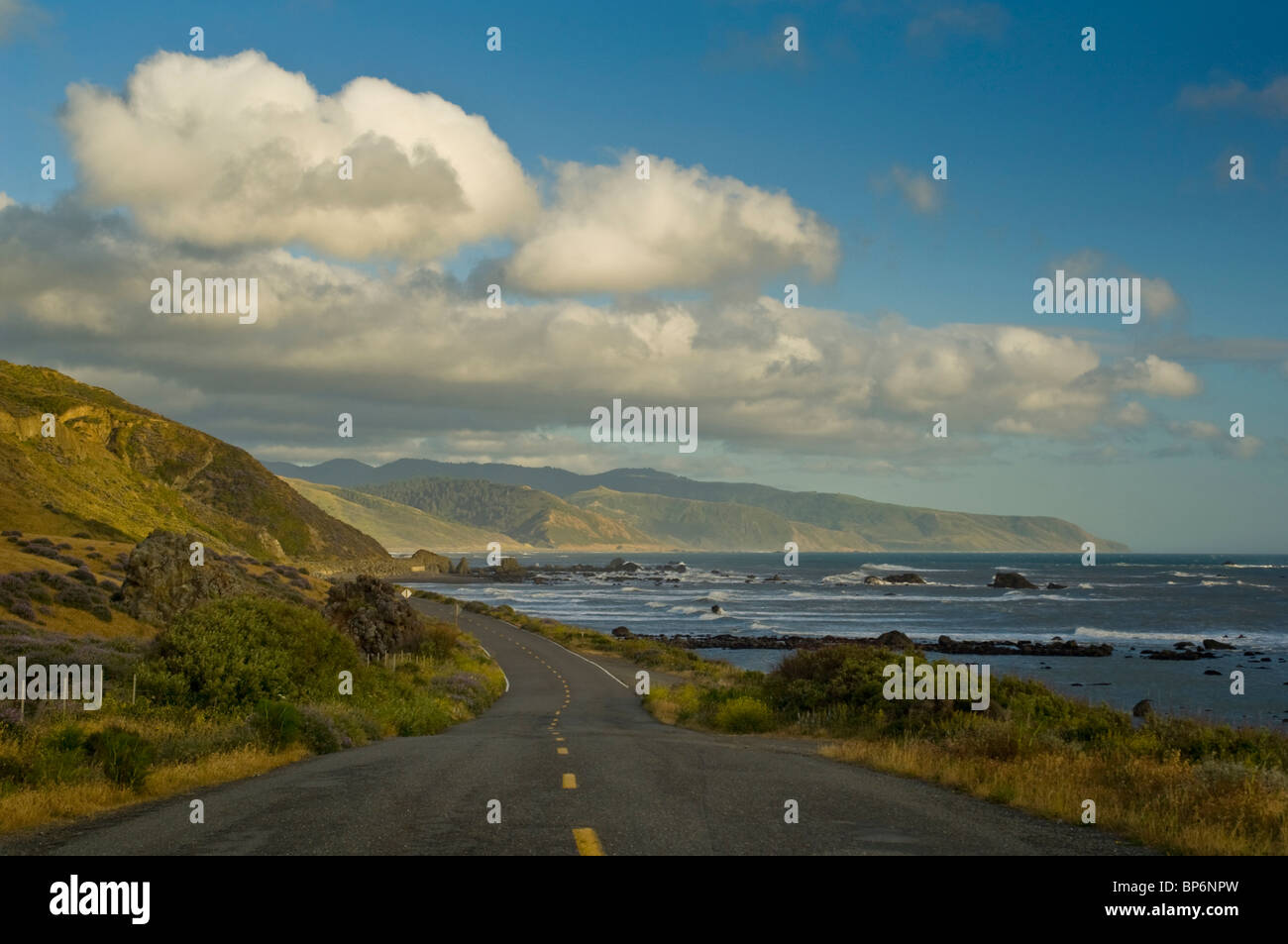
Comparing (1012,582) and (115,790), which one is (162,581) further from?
(1012,582)

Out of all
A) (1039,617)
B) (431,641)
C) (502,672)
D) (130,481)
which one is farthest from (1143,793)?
(130,481)

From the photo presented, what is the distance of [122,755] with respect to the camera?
13.8 m

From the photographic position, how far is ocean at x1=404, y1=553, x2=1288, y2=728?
52.5 metres

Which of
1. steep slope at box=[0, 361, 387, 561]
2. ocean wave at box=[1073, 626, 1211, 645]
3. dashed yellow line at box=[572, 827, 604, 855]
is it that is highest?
steep slope at box=[0, 361, 387, 561]

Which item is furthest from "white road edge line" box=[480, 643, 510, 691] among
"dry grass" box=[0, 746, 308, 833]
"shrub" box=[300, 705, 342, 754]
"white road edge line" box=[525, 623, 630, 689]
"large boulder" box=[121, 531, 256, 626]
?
"dry grass" box=[0, 746, 308, 833]

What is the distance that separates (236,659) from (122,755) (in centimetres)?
852

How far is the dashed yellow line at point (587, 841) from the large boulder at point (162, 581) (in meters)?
36.7

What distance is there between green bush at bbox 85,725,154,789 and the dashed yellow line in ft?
24.7

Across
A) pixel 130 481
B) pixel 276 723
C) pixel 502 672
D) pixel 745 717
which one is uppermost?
pixel 130 481

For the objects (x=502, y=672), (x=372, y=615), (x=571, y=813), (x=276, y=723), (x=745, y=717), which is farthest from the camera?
(x=502, y=672)

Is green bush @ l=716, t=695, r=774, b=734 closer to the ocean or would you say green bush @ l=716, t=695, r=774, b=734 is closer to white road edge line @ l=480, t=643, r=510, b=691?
the ocean

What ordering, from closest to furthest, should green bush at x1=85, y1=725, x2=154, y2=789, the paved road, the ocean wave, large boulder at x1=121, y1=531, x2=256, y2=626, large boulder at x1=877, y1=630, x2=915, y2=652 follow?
the paved road
green bush at x1=85, y1=725, x2=154, y2=789
large boulder at x1=121, y1=531, x2=256, y2=626
large boulder at x1=877, y1=630, x2=915, y2=652
the ocean wave
